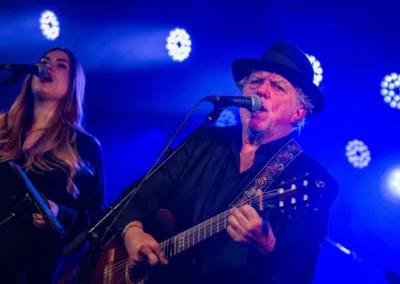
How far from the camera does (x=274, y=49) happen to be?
3.81 m

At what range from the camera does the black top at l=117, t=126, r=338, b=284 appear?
277 cm

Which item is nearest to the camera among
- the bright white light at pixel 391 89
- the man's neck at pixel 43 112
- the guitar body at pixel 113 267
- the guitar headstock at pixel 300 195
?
the guitar headstock at pixel 300 195

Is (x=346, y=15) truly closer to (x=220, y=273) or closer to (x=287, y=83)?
(x=287, y=83)

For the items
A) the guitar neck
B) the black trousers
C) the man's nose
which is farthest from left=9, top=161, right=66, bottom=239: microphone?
the man's nose

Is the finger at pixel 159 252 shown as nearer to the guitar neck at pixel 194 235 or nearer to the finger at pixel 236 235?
the guitar neck at pixel 194 235

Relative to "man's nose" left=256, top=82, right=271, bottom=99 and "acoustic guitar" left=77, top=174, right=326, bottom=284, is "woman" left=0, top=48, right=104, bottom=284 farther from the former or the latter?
"man's nose" left=256, top=82, right=271, bottom=99

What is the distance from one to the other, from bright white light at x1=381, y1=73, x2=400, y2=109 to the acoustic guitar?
16.4 ft

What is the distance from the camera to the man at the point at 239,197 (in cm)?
275

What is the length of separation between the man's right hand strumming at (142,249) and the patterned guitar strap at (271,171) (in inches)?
25.7

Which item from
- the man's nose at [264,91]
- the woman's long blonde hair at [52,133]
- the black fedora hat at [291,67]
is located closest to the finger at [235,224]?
the man's nose at [264,91]

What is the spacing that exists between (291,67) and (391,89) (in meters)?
3.98

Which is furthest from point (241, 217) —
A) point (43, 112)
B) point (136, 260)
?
point (43, 112)

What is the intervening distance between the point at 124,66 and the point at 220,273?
615cm

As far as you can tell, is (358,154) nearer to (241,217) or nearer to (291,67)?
(291,67)
